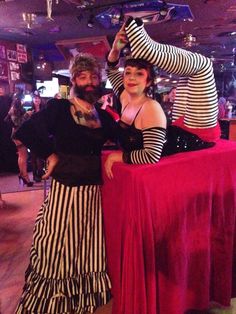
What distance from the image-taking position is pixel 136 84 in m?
1.40

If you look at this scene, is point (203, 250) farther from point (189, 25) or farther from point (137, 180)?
point (189, 25)

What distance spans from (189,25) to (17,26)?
3.00 metres

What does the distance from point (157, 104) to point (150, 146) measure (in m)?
0.22

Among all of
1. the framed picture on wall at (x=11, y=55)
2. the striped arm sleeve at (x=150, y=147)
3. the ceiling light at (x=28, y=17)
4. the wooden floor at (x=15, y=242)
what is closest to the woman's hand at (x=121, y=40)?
the striped arm sleeve at (x=150, y=147)

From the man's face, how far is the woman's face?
7.8 inches

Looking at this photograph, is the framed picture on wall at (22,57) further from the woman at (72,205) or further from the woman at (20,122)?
the woman at (72,205)

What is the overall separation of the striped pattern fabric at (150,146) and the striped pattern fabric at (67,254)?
417mm

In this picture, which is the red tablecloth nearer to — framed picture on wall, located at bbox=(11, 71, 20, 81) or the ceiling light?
the ceiling light

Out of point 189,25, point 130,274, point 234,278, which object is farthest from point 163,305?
point 189,25

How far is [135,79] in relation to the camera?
1.40 metres

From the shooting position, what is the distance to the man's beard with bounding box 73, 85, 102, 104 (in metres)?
1.54

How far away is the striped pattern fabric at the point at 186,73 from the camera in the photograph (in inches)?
50.2

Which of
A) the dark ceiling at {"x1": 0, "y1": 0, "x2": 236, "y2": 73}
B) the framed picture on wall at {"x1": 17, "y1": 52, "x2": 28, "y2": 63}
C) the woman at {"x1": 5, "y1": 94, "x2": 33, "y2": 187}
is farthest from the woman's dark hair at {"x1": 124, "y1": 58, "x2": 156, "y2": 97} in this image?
the framed picture on wall at {"x1": 17, "y1": 52, "x2": 28, "y2": 63}

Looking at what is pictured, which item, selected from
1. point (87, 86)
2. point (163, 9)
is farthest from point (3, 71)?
point (87, 86)
